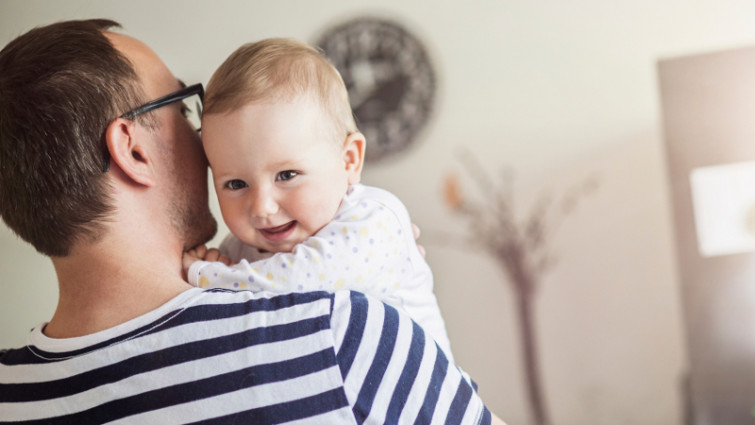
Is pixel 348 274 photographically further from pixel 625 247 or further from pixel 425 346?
pixel 625 247

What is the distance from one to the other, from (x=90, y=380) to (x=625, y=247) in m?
2.85

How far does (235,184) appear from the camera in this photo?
1.03 metres

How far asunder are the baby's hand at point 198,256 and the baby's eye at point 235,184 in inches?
4.3

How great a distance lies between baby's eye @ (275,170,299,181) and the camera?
102cm

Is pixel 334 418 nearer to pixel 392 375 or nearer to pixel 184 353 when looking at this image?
pixel 392 375

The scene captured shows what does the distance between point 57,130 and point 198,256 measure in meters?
0.25

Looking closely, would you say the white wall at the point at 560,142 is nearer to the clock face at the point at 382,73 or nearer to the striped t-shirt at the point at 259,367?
the clock face at the point at 382,73

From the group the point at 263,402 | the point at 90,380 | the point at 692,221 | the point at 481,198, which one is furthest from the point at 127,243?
the point at 481,198

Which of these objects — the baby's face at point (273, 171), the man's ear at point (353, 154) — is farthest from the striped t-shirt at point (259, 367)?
the man's ear at point (353, 154)

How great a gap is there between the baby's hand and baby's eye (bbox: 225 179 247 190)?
0.36 ft

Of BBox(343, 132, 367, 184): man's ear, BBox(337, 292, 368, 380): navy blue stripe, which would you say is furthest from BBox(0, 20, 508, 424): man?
BBox(343, 132, 367, 184): man's ear

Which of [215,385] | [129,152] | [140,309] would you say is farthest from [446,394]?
[129,152]

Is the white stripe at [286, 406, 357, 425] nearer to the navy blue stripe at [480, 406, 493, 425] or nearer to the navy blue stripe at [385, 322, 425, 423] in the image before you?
the navy blue stripe at [385, 322, 425, 423]

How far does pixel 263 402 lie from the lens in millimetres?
672
